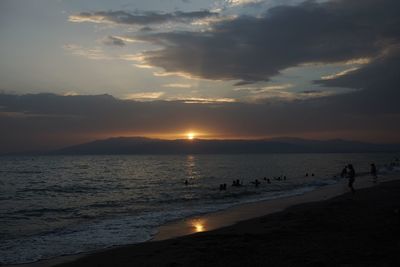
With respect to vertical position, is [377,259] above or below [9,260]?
above

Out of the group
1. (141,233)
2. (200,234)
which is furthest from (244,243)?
(141,233)

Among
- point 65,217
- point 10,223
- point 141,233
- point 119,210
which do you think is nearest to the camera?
point 141,233

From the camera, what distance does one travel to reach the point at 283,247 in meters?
12.5

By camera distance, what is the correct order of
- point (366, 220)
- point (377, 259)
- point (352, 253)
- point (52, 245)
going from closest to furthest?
1. point (377, 259)
2. point (352, 253)
3. point (52, 245)
4. point (366, 220)

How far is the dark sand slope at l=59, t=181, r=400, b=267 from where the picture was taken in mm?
10758

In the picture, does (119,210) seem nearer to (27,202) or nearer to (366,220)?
(27,202)

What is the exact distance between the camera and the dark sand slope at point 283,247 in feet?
35.3

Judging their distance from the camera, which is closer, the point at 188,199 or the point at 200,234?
the point at 200,234

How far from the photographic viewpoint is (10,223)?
72.2 ft

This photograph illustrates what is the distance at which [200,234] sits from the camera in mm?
16281

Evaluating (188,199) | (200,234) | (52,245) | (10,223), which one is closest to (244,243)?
(200,234)

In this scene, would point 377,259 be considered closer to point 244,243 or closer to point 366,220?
point 244,243

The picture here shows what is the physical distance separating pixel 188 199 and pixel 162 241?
19.3 meters

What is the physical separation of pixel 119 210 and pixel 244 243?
15.9 metres
